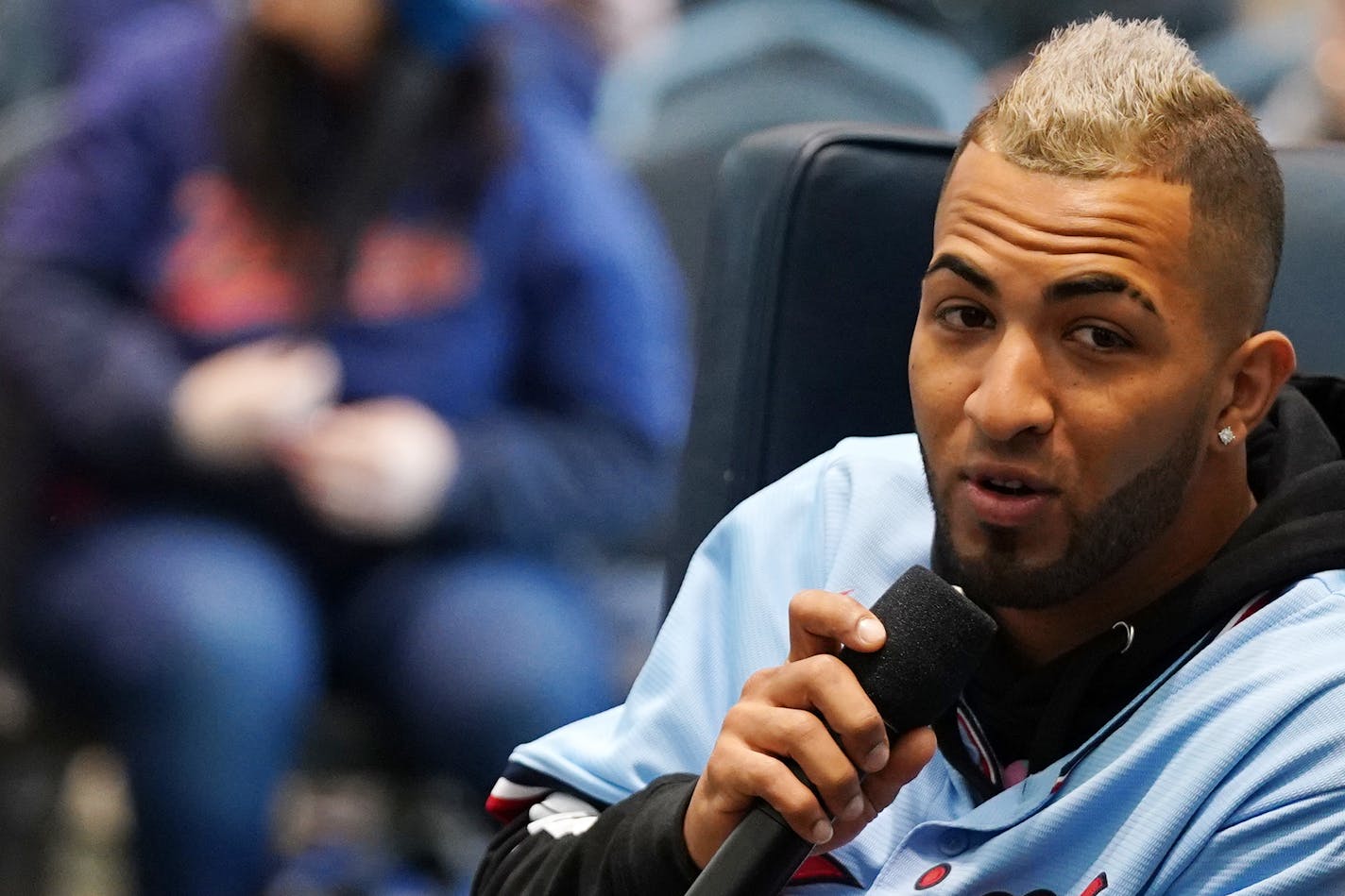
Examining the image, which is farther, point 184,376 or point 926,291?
point 184,376

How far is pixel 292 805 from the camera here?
1908 mm

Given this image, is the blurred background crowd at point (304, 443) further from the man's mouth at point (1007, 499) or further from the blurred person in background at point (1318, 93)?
the man's mouth at point (1007, 499)

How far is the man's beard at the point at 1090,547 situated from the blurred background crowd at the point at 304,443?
941mm

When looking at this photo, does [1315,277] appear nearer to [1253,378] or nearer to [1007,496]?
[1253,378]

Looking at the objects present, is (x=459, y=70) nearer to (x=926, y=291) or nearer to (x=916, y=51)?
(x=916, y=51)

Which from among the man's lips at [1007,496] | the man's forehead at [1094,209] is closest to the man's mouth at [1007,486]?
the man's lips at [1007,496]

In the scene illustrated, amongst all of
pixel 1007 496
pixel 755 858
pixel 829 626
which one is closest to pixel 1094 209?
pixel 1007 496

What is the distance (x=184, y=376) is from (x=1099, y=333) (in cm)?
118

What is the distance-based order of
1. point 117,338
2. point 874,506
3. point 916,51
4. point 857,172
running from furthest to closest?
point 916,51
point 117,338
point 857,172
point 874,506

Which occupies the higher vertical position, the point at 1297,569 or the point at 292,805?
the point at 1297,569

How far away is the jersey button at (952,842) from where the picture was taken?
900 mm

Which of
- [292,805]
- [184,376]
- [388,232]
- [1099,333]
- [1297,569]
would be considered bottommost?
[292,805]

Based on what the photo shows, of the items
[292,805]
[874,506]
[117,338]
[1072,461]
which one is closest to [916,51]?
[117,338]

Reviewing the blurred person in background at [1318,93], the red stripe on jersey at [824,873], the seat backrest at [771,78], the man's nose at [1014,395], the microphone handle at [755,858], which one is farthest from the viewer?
the seat backrest at [771,78]
